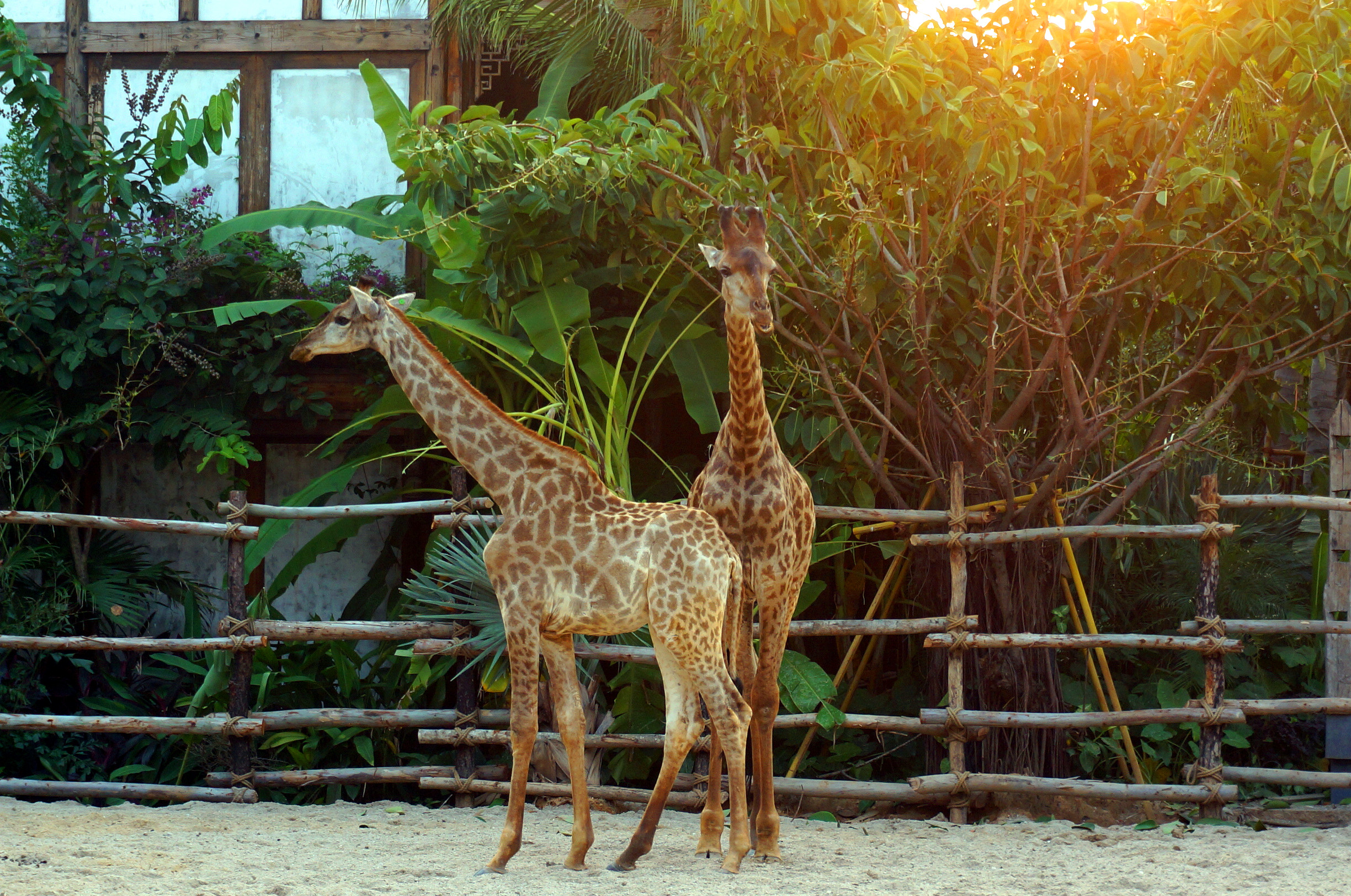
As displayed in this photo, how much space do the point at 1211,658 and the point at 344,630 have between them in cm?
379

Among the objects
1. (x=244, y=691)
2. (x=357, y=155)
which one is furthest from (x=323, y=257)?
(x=244, y=691)

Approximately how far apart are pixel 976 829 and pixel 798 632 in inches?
43.1

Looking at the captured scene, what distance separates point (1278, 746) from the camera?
20.5 ft

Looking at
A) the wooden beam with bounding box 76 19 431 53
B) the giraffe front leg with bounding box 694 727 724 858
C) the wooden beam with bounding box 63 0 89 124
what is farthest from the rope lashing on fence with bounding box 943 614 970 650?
the wooden beam with bounding box 63 0 89 124

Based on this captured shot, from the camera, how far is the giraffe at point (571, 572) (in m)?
3.89

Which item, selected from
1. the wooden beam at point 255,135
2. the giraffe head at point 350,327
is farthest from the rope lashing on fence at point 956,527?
the wooden beam at point 255,135

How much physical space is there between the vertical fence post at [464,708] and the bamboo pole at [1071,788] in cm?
196

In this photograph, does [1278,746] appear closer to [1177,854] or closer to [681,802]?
[1177,854]

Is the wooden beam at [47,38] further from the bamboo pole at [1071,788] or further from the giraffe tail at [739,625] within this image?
the bamboo pole at [1071,788]

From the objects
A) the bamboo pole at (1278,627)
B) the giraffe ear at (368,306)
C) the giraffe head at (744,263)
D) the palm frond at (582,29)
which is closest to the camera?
the giraffe head at (744,263)

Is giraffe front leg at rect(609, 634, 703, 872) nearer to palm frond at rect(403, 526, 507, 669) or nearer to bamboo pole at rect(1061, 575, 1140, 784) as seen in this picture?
palm frond at rect(403, 526, 507, 669)

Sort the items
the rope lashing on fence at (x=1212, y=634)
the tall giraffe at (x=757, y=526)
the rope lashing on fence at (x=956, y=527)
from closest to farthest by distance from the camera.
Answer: the tall giraffe at (x=757, y=526) < the rope lashing on fence at (x=1212, y=634) < the rope lashing on fence at (x=956, y=527)

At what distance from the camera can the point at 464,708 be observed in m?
5.55

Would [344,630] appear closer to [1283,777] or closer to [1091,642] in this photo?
[1091,642]
